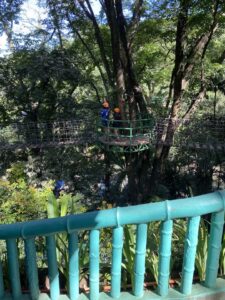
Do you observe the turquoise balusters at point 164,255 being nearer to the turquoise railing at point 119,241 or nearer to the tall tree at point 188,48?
the turquoise railing at point 119,241

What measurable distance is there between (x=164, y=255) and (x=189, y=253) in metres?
0.10

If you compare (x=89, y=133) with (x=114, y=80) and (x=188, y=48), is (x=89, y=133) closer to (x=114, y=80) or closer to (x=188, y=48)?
(x=114, y=80)

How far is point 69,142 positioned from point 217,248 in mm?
8419

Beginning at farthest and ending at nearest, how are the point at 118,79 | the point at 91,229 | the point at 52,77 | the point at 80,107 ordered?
the point at 80,107 < the point at 52,77 < the point at 118,79 < the point at 91,229

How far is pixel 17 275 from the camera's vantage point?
133 centimetres

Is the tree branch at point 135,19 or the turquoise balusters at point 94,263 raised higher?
the tree branch at point 135,19

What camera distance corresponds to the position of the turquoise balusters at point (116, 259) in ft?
4.15

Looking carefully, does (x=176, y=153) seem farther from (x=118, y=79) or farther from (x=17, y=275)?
(x=17, y=275)

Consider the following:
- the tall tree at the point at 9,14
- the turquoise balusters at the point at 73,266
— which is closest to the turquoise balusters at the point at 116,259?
the turquoise balusters at the point at 73,266

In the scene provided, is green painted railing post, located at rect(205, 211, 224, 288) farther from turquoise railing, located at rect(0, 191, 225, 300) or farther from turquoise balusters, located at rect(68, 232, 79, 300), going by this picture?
turquoise balusters, located at rect(68, 232, 79, 300)

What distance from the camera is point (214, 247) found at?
1.32 m

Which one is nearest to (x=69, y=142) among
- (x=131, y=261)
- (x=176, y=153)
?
(x=176, y=153)

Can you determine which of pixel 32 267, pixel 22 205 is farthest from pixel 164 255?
pixel 22 205

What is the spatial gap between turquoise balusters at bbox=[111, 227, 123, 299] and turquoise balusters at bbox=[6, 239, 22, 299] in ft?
1.31
